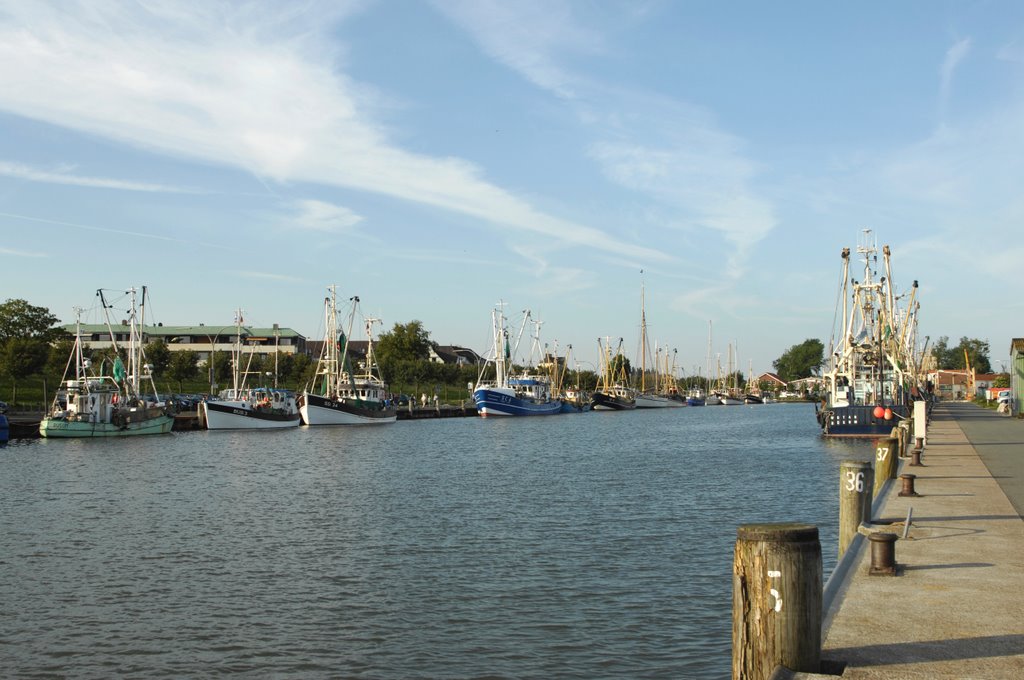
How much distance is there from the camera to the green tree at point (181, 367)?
12288cm

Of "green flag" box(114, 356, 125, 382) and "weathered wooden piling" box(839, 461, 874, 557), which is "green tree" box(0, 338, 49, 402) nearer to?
"green flag" box(114, 356, 125, 382)

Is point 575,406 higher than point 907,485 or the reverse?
higher

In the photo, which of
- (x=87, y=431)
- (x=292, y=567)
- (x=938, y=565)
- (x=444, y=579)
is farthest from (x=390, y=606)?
(x=87, y=431)

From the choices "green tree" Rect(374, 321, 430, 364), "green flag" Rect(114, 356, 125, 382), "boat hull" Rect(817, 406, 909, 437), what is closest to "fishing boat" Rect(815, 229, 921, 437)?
"boat hull" Rect(817, 406, 909, 437)

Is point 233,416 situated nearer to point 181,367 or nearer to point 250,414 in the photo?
point 250,414

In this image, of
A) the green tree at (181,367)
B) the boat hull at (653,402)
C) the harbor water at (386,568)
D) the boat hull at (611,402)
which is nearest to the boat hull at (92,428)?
the harbor water at (386,568)

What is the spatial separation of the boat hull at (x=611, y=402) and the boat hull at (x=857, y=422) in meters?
97.3

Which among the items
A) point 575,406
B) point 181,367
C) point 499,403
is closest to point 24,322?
point 181,367

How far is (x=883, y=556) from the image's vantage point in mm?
12688

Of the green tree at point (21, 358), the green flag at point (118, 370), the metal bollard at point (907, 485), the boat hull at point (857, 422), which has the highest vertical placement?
the green tree at point (21, 358)

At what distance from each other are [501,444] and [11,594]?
46.4 meters

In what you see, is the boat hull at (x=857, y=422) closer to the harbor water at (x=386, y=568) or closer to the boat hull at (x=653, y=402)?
the harbor water at (x=386, y=568)

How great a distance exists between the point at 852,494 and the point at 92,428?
2455 inches

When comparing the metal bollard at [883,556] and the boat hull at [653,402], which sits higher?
the boat hull at [653,402]
